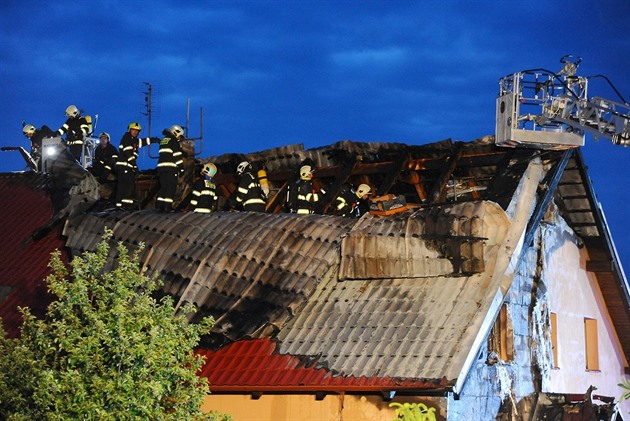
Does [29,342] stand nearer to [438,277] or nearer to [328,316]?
[328,316]

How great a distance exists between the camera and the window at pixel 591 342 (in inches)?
939

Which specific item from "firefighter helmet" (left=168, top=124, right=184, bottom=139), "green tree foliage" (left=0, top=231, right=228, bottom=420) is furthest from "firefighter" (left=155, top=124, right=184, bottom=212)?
"green tree foliage" (left=0, top=231, right=228, bottom=420)

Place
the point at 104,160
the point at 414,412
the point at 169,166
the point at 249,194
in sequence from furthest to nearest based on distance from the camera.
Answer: the point at 104,160 < the point at 169,166 < the point at 249,194 < the point at 414,412

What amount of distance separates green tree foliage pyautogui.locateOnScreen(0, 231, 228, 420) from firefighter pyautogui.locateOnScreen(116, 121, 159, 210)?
10401 millimetres

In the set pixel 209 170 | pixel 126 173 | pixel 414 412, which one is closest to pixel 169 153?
pixel 209 170

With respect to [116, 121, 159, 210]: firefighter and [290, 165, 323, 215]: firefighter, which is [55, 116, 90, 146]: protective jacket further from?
[290, 165, 323, 215]: firefighter

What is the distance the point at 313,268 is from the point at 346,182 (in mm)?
4492

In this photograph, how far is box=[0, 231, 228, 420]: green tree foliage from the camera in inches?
599

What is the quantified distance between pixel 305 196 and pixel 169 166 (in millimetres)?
3624

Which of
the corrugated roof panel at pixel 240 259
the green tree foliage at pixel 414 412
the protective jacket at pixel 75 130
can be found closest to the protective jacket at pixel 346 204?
the corrugated roof panel at pixel 240 259

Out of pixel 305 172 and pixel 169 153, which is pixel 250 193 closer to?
pixel 305 172

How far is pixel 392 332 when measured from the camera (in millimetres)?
18562

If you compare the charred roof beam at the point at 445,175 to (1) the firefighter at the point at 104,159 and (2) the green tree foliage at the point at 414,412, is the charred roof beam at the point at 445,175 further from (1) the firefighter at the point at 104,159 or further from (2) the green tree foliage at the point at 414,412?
(1) the firefighter at the point at 104,159

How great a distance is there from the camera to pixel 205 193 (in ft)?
85.5
